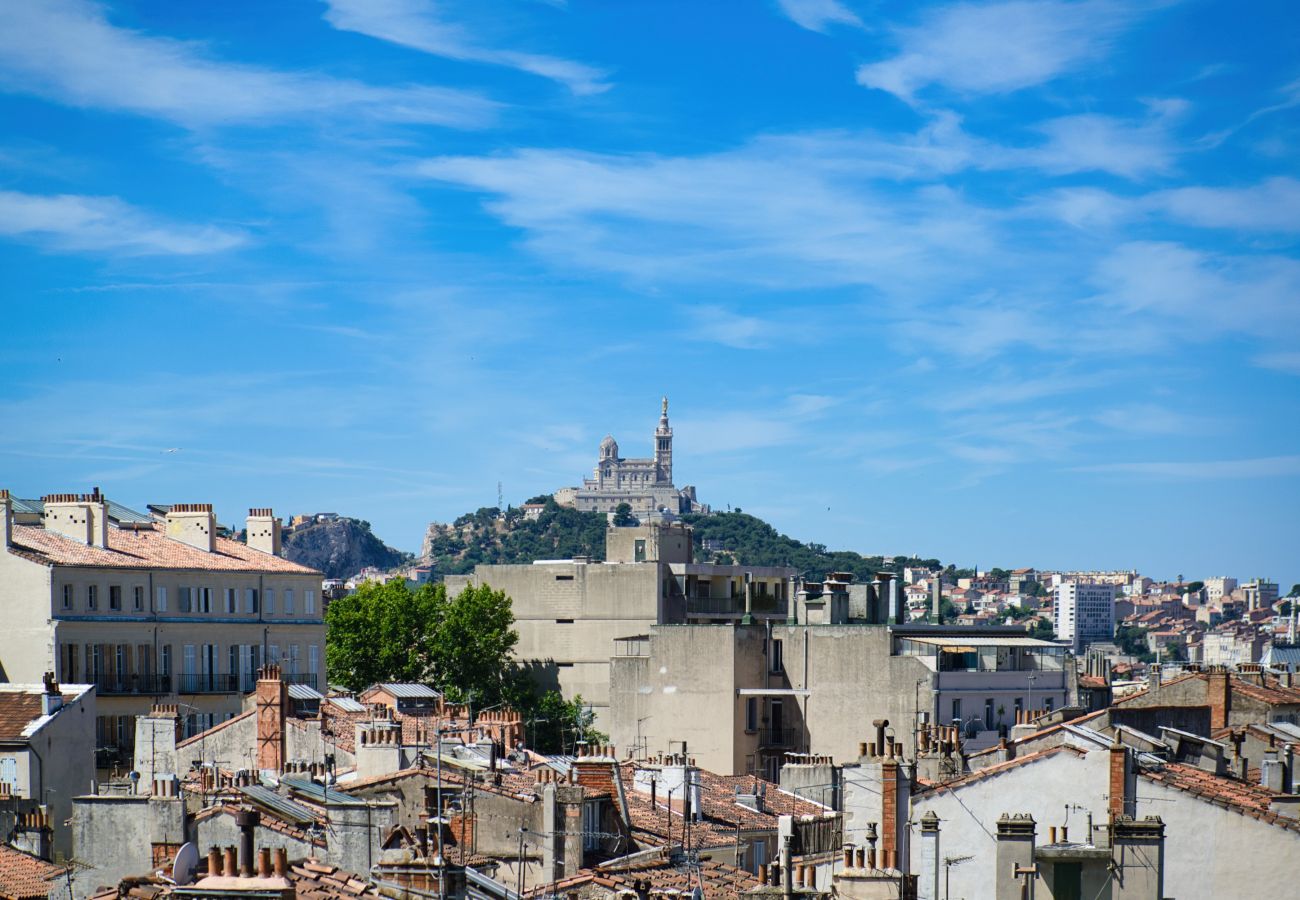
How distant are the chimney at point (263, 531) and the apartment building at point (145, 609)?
0.06 metres

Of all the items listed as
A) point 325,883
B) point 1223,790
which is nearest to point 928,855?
point 1223,790

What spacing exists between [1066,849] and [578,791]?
6891 mm

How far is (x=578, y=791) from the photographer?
92.4ft

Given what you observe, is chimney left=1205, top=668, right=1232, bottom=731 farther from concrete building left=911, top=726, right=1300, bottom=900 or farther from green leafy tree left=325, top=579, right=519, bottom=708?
green leafy tree left=325, top=579, right=519, bottom=708

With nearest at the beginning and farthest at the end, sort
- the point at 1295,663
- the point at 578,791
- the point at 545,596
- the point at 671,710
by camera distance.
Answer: the point at 578,791 → the point at 671,710 → the point at 545,596 → the point at 1295,663

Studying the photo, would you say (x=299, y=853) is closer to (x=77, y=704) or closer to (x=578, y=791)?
(x=578, y=791)

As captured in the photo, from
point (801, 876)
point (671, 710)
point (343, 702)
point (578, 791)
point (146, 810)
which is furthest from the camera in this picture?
point (671, 710)

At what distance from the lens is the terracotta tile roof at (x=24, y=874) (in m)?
24.5

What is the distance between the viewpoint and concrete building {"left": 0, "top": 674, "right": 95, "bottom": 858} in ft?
119

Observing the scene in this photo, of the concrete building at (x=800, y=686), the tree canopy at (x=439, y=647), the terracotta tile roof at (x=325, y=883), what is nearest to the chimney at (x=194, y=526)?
the concrete building at (x=800, y=686)

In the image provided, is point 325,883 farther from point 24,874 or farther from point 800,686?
point 800,686

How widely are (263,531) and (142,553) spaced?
872 cm

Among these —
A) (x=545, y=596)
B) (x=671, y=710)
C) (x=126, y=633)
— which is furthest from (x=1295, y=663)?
(x=126, y=633)

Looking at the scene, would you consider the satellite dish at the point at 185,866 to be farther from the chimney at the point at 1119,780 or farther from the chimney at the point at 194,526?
the chimney at the point at 194,526
